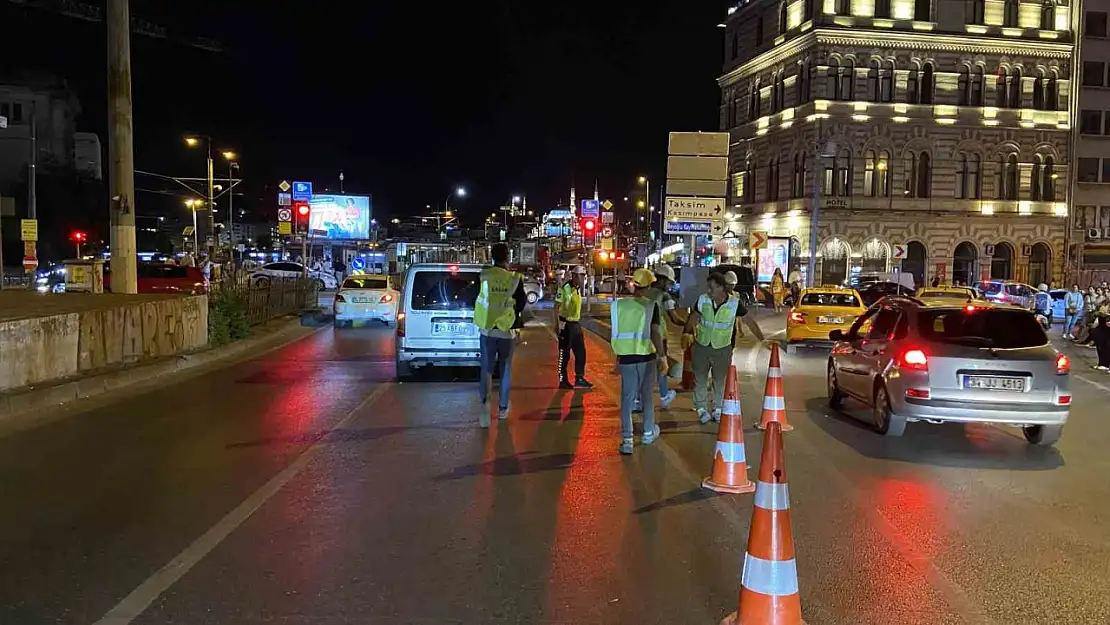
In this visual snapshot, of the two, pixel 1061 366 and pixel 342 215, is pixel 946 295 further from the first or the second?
pixel 342 215

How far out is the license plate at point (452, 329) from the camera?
44.8 feet

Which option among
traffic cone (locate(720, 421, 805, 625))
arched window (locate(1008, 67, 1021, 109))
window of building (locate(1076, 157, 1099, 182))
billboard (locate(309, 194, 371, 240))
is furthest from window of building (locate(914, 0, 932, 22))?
traffic cone (locate(720, 421, 805, 625))

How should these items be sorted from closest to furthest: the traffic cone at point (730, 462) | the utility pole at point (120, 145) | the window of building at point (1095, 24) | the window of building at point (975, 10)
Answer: the traffic cone at point (730, 462), the utility pole at point (120, 145), the window of building at point (975, 10), the window of building at point (1095, 24)

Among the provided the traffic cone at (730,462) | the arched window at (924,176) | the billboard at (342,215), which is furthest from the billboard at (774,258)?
the traffic cone at (730,462)

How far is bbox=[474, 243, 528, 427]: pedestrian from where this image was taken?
9734 millimetres

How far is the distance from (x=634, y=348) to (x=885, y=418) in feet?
10.8

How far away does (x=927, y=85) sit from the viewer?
50.9 meters

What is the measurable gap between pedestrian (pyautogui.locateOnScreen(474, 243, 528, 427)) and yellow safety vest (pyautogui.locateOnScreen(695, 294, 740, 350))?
6.79 feet

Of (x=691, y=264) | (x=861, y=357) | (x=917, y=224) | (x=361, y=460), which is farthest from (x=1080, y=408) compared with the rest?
(x=917, y=224)

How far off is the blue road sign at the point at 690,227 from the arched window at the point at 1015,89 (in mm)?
41148

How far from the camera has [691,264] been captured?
27062 millimetres

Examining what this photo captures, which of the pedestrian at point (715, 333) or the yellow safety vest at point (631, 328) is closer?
the yellow safety vest at point (631, 328)

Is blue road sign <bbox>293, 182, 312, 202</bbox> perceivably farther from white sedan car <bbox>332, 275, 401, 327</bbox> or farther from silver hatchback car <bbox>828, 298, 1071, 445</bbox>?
silver hatchback car <bbox>828, 298, 1071, 445</bbox>

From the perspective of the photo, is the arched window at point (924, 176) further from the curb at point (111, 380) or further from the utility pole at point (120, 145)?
the utility pole at point (120, 145)
